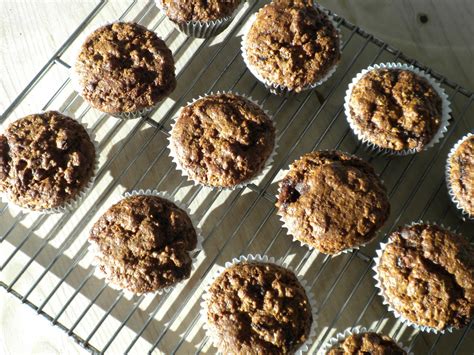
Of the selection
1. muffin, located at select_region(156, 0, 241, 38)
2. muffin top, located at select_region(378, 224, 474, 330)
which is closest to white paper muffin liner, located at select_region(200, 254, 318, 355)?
muffin top, located at select_region(378, 224, 474, 330)

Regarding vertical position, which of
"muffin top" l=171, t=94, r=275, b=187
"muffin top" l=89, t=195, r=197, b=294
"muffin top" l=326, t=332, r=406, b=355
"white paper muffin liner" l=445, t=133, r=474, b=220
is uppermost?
"white paper muffin liner" l=445, t=133, r=474, b=220

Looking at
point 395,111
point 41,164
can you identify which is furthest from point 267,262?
point 41,164

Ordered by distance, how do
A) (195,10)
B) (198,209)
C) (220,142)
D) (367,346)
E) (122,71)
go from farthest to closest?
1. (198,209)
2. (195,10)
3. (122,71)
4. (220,142)
5. (367,346)

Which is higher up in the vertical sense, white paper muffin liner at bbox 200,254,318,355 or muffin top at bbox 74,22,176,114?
muffin top at bbox 74,22,176,114

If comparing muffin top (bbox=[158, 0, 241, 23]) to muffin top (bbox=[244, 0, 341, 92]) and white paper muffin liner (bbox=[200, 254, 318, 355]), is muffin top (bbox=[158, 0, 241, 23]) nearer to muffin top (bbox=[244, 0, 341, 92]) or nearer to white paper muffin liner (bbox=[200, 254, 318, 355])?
muffin top (bbox=[244, 0, 341, 92])

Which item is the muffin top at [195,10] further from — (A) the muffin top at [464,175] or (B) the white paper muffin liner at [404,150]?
(A) the muffin top at [464,175]

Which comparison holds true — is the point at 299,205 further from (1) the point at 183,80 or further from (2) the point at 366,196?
(1) the point at 183,80

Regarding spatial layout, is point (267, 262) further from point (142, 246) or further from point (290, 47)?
point (290, 47)
